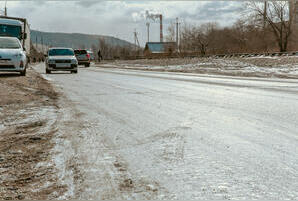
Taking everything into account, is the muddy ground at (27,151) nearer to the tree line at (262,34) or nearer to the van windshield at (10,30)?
the van windshield at (10,30)

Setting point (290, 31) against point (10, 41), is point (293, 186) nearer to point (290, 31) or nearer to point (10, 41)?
point (10, 41)

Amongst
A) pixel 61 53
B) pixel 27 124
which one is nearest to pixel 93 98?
pixel 27 124

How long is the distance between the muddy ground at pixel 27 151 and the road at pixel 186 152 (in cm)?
26

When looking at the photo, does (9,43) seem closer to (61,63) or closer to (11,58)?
(11,58)

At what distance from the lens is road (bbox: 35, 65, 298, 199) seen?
268 cm

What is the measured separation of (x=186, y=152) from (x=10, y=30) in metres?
22.9

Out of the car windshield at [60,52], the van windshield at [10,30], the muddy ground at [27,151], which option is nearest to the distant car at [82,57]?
the van windshield at [10,30]

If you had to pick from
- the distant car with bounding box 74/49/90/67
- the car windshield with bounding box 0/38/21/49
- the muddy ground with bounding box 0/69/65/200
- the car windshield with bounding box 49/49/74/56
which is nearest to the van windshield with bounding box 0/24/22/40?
the car windshield with bounding box 49/49/74/56

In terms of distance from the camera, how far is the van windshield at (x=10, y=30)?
23.5 metres

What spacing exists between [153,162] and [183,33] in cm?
8091

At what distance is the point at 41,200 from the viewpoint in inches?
99.2

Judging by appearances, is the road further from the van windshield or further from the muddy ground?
the van windshield

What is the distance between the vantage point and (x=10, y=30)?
2398 centimetres

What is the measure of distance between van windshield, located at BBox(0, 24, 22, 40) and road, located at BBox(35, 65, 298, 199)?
18.9 metres
